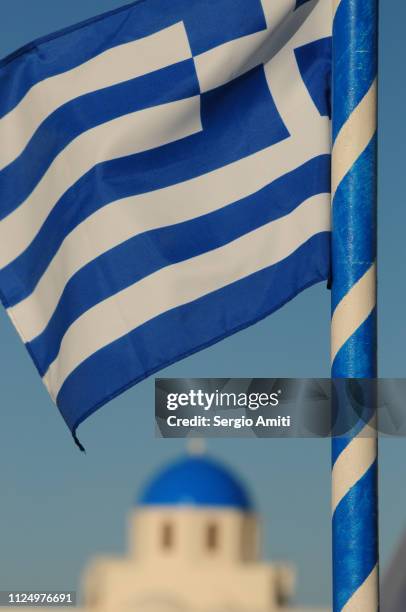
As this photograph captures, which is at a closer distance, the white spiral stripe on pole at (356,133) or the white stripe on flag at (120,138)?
the white spiral stripe on pole at (356,133)

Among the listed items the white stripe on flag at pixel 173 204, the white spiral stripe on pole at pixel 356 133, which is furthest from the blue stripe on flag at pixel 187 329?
the white spiral stripe on pole at pixel 356 133

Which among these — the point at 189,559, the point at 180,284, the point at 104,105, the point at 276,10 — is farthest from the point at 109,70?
the point at 189,559

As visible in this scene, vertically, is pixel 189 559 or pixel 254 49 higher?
pixel 254 49

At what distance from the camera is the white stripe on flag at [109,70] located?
6203mm

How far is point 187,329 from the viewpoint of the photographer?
19.4 ft

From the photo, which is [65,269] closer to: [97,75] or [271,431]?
[97,75]

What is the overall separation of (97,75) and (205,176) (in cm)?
64

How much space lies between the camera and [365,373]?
5.36 metres

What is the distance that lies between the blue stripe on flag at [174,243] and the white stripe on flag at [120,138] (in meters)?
0.38

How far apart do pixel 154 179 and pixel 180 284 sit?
1.60 feet

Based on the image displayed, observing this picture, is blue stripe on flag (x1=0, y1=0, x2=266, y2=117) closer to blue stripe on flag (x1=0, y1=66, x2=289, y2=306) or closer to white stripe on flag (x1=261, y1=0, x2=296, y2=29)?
white stripe on flag (x1=261, y1=0, x2=296, y2=29)

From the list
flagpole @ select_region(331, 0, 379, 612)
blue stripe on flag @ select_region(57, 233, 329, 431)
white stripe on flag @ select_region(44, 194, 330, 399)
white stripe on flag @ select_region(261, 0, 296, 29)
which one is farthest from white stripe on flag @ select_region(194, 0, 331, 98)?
blue stripe on flag @ select_region(57, 233, 329, 431)

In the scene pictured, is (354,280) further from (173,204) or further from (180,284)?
(173,204)

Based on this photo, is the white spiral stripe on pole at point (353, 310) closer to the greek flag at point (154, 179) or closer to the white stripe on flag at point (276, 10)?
the greek flag at point (154, 179)
